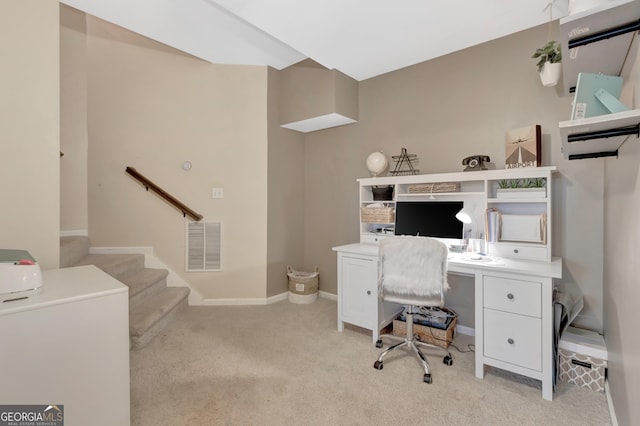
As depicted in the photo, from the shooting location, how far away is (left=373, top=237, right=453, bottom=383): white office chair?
2004 mm

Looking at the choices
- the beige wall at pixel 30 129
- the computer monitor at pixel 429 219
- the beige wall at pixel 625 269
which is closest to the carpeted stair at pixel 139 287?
the beige wall at pixel 30 129

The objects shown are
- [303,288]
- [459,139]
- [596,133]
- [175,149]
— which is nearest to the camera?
[596,133]

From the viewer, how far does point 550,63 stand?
2107 millimetres

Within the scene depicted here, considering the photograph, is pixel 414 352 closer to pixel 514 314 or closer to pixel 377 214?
pixel 514 314

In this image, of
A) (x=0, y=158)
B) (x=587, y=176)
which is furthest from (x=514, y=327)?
(x=0, y=158)

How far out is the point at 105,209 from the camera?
11.3 ft

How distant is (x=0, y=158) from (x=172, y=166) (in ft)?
6.35

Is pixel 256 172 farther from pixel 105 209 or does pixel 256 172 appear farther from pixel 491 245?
pixel 491 245

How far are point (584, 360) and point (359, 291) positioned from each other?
5.24ft

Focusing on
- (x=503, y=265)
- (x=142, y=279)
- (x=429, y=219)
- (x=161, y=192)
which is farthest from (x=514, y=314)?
(x=161, y=192)

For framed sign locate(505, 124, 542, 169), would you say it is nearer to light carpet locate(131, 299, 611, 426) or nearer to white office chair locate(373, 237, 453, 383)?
white office chair locate(373, 237, 453, 383)

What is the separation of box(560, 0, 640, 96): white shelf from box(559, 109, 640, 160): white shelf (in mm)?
363

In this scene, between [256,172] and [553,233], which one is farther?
[256,172]

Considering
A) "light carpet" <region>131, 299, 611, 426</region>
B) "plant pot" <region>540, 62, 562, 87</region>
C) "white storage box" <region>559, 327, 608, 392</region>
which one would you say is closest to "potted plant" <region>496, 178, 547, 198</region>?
"plant pot" <region>540, 62, 562, 87</region>
